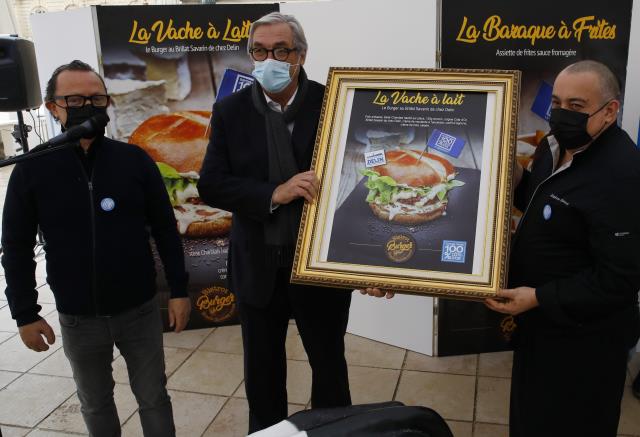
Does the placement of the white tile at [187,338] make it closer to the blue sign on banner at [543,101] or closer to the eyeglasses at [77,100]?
the eyeglasses at [77,100]

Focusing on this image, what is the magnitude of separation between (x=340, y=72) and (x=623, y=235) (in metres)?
1.04

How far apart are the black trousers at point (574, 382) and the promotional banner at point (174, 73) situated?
94.3 inches

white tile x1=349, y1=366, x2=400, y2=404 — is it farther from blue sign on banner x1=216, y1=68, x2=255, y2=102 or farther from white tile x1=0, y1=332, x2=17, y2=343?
white tile x1=0, y1=332, x2=17, y2=343

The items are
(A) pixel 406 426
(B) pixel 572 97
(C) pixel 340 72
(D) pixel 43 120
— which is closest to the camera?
(A) pixel 406 426

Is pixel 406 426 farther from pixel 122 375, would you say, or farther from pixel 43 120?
pixel 43 120

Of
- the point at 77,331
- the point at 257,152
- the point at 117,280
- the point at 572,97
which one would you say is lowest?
the point at 77,331

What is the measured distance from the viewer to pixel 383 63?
124 inches

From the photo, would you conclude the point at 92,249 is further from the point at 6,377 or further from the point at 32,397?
the point at 6,377

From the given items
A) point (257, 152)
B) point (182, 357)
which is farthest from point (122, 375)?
point (257, 152)

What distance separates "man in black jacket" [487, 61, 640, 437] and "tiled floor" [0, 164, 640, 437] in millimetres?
1015

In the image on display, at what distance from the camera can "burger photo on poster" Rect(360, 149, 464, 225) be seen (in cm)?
178

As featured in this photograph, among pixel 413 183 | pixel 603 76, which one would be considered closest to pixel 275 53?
pixel 413 183

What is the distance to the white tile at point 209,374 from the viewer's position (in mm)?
3145

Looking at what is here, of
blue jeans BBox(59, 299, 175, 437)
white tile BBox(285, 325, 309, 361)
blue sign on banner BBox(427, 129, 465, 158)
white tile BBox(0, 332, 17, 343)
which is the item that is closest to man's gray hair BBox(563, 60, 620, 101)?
blue sign on banner BBox(427, 129, 465, 158)
